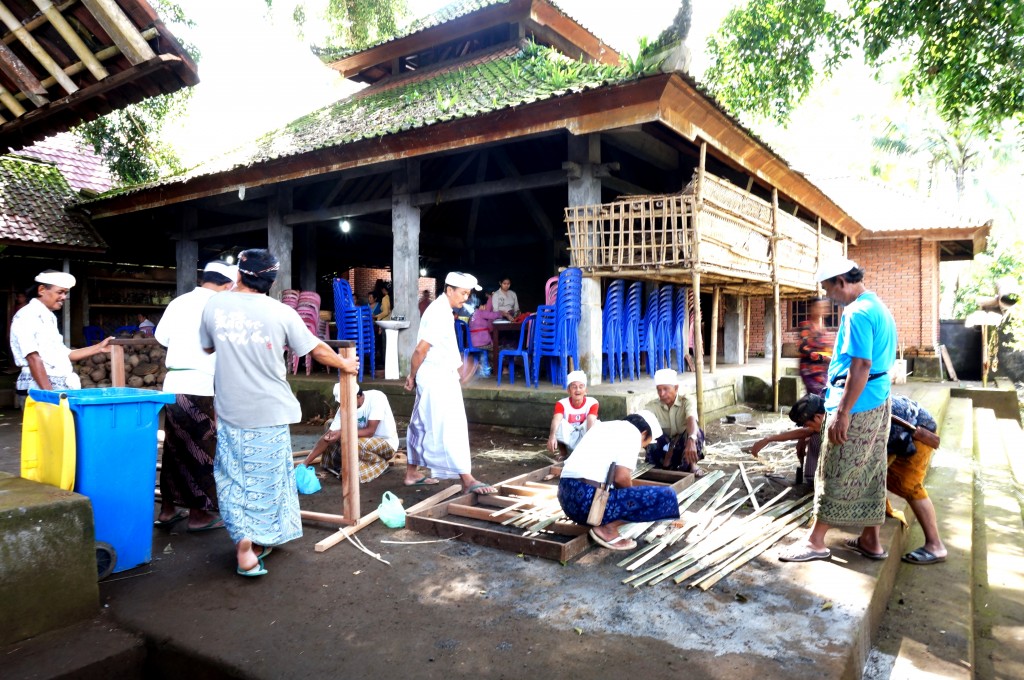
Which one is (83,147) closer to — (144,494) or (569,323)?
(569,323)

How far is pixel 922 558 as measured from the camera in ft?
12.7

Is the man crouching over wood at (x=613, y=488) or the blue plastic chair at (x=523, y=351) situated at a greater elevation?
the blue plastic chair at (x=523, y=351)

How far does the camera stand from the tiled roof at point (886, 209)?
51.5 ft

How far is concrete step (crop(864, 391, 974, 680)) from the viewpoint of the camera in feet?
8.95

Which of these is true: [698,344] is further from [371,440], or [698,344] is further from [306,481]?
[306,481]

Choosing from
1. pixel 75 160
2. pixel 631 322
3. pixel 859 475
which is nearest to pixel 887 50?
pixel 631 322

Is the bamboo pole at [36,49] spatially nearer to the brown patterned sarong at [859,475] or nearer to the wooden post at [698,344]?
the brown patterned sarong at [859,475]

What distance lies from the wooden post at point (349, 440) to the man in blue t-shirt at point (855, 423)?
2.52 metres

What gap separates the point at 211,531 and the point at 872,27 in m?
11.6

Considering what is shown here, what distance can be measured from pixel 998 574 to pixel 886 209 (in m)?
15.8

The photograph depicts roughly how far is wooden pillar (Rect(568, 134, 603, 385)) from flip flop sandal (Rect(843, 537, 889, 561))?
13.7ft

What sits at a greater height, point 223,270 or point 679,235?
point 679,235

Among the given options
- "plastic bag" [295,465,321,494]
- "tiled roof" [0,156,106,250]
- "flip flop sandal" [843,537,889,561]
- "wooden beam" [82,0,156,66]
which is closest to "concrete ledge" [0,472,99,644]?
"plastic bag" [295,465,321,494]

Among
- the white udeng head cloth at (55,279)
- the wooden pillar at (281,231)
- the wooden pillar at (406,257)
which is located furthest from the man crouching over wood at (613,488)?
the wooden pillar at (281,231)
